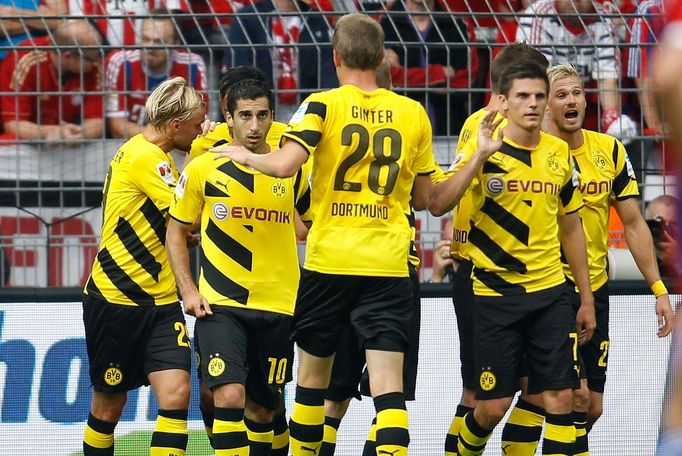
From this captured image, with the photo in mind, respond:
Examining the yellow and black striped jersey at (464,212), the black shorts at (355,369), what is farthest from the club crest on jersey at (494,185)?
the black shorts at (355,369)

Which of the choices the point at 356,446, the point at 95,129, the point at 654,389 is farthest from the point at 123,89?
the point at 654,389

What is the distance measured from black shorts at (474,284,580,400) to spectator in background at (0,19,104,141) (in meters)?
3.19

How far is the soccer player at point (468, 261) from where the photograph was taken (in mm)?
A: 6648

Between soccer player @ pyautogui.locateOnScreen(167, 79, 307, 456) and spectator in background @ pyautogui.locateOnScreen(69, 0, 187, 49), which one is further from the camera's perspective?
spectator in background @ pyautogui.locateOnScreen(69, 0, 187, 49)

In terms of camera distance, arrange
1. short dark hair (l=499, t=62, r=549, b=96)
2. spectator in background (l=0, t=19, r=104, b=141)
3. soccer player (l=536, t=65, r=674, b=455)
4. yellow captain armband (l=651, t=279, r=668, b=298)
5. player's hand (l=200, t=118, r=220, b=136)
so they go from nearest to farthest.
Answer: short dark hair (l=499, t=62, r=549, b=96), soccer player (l=536, t=65, r=674, b=455), player's hand (l=200, t=118, r=220, b=136), yellow captain armband (l=651, t=279, r=668, b=298), spectator in background (l=0, t=19, r=104, b=141)

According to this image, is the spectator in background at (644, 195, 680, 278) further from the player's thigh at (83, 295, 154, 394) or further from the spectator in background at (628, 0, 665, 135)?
the player's thigh at (83, 295, 154, 394)

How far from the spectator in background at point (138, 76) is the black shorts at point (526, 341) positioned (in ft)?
9.31

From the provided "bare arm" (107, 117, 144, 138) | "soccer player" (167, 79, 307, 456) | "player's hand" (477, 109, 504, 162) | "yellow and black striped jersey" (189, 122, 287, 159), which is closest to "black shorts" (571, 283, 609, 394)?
"player's hand" (477, 109, 504, 162)

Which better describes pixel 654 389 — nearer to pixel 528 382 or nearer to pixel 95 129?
pixel 528 382

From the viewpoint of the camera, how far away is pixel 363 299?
237 inches

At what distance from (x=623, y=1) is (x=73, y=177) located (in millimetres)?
4645

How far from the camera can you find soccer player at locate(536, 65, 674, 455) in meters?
7.12

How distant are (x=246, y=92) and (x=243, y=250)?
766 mm

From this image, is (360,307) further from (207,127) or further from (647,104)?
(647,104)
